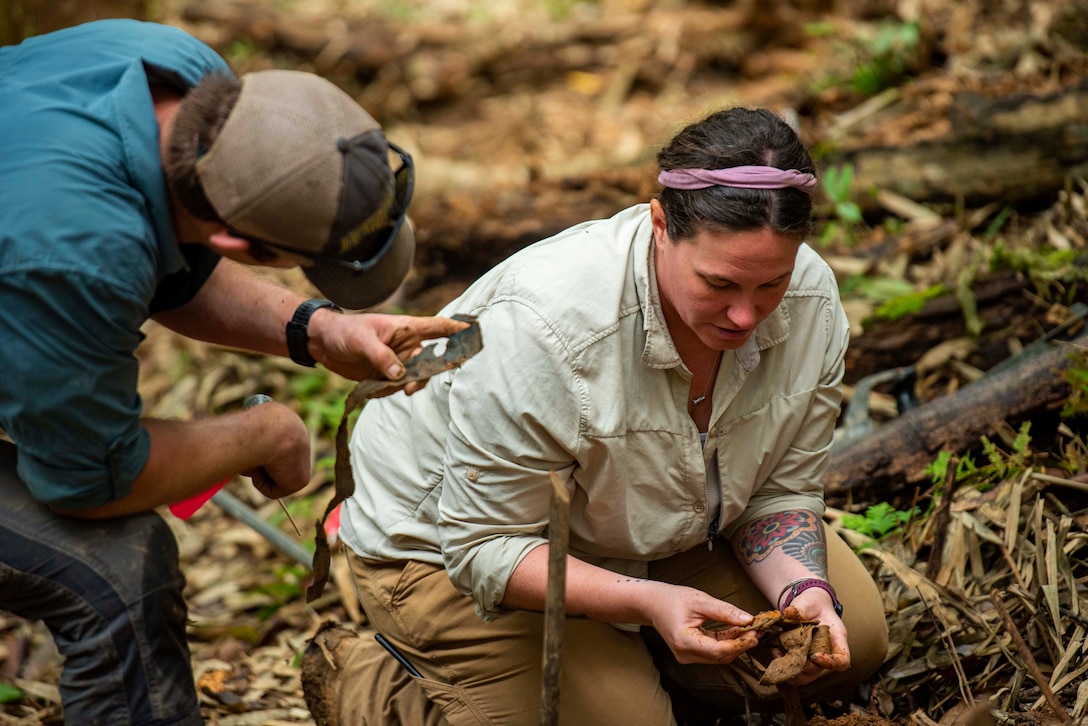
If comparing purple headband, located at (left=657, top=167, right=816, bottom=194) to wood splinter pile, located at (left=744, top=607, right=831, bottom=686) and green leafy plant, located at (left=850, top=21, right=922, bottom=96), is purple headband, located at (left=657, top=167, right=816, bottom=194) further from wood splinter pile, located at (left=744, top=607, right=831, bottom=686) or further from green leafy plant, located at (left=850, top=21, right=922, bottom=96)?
green leafy plant, located at (left=850, top=21, right=922, bottom=96)

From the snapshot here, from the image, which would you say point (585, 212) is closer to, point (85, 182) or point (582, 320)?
point (582, 320)

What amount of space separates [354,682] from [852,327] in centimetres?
251

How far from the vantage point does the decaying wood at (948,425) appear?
341 cm

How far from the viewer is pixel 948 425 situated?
11.4 feet

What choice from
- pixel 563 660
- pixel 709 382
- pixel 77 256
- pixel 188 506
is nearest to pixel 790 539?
pixel 709 382

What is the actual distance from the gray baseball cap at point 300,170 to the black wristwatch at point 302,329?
504 millimetres

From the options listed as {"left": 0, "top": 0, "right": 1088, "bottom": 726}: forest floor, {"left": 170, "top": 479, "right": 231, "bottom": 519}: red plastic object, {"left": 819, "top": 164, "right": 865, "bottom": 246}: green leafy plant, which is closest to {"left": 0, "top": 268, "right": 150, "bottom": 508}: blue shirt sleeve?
{"left": 170, "top": 479, "right": 231, "bottom": 519}: red plastic object

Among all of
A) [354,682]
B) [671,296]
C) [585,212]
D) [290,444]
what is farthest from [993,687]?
[585,212]

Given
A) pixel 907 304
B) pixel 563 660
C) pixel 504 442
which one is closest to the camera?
pixel 504 442

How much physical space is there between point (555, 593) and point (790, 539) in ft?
3.49

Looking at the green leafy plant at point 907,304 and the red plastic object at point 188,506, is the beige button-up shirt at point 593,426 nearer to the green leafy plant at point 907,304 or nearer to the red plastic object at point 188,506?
the red plastic object at point 188,506

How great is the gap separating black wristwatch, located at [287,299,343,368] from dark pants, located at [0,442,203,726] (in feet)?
1.86

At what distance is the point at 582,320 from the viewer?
2381 mm

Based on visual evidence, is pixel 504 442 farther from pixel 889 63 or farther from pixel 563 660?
pixel 889 63
